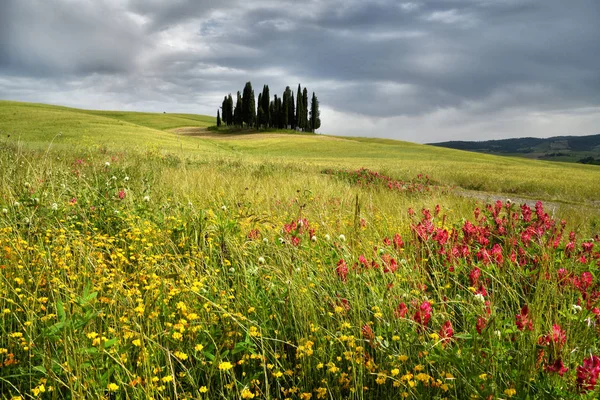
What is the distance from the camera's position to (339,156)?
42906 millimetres

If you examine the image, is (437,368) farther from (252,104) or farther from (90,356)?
(252,104)

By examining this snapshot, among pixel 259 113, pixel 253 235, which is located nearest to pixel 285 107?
pixel 259 113

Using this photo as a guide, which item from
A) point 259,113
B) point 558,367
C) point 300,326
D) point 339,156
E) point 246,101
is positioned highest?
point 246,101

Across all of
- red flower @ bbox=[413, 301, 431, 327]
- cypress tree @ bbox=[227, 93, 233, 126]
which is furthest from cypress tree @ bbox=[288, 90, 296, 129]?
red flower @ bbox=[413, 301, 431, 327]

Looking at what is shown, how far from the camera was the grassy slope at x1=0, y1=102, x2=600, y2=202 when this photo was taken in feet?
64.2

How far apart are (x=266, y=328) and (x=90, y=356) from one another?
0.95 m

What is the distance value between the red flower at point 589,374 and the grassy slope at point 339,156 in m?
6.77

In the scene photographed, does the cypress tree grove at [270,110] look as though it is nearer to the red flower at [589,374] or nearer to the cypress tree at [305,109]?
the cypress tree at [305,109]

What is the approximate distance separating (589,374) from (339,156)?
41908 mm

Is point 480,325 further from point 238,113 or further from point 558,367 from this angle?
point 238,113

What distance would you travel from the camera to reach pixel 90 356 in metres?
2.01

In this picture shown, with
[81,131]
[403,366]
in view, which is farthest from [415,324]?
[81,131]

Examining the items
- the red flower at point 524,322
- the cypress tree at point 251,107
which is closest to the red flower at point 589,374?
the red flower at point 524,322

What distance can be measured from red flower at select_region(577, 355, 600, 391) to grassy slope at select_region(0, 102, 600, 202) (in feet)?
22.2
